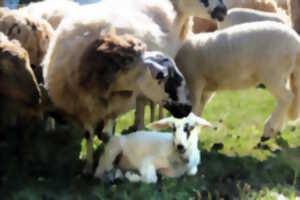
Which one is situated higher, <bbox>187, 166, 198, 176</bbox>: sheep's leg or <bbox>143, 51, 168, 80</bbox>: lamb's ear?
<bbox>143, 51, 168, 80</bbox>: lamb's ear

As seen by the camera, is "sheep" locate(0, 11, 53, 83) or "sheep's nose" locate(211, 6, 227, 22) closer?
"sheep" locate(0, 11, 53, 83)

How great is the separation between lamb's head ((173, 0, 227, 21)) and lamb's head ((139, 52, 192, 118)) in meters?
1.53

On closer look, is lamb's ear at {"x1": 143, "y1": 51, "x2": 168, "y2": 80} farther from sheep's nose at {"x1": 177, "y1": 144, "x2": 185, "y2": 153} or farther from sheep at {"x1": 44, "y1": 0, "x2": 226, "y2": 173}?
sheep's nose at {"x1": 177, "y1": 144, "x2": 185, "y2": 153}

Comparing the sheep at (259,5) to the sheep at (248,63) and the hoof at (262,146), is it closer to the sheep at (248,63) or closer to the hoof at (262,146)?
the sheep at (248,63)

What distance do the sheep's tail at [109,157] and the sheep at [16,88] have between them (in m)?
0.70

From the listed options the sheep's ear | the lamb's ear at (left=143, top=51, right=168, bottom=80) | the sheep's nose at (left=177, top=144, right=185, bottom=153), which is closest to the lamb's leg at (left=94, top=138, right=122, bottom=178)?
the sheep's ear

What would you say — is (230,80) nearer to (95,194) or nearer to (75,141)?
(75,141)

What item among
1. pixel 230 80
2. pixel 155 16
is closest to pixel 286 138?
pixel 230 80

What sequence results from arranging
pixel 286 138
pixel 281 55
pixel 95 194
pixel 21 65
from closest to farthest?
pixel 95 194
pixel 21 65
pixel 281 55
pixel 286 138

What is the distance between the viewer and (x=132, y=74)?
480 cm

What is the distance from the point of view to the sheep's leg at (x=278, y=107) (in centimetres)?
606

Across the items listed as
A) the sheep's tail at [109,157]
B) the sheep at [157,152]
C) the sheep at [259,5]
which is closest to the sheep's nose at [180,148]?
the sheep at [157,152]

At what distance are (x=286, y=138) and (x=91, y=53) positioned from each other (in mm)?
2796

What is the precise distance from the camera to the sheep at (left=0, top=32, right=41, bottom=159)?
5016 mm
